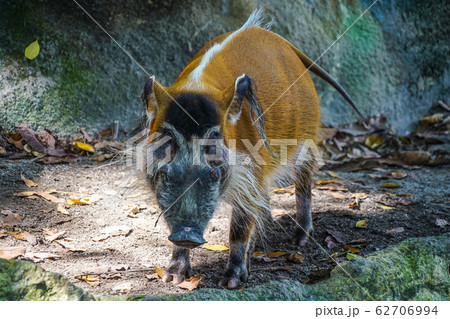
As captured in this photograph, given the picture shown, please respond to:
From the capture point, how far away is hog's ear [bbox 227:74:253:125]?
2.83 meters

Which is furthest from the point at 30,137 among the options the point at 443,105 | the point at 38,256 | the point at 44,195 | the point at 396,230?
the point at 443,105

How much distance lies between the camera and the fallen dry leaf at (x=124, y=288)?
8.54ft

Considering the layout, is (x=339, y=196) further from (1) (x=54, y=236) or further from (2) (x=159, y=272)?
(1) (x=54, y=236)

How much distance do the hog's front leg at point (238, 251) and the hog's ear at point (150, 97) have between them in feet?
2.60

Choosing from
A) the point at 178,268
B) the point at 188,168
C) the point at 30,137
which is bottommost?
the point at 178,268

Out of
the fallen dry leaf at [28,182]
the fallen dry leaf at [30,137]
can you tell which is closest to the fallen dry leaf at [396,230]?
the fallen dry leaf at [28,182]

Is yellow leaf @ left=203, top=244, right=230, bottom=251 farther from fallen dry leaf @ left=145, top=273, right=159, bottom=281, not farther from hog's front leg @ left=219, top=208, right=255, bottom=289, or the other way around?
fallen dry leaf @ left=145, top=273, right=159, bottom=281

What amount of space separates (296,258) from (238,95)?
1.17 m

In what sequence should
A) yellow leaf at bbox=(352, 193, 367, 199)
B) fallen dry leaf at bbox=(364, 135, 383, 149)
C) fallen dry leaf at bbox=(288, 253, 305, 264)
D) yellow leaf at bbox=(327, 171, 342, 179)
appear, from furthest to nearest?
1. fallen dry leaf at bbox=(364, 135, 383, 149)
2. yellow leaf at bbox=(327, 171, 342, 179)
3. yellow leaf at bbox=(352, 193, 367, 199)
4. fallen dry leaf at bbox=(288, 253, 305, 264)

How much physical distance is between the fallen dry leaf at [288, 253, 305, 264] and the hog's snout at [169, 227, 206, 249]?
1.03 meters

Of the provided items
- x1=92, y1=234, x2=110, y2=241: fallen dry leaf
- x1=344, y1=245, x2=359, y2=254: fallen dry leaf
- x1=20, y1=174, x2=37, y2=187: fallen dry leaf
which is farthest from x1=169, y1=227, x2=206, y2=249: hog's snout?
x1=20, y1=174, x2=37, y2=187: fallen dry leaf

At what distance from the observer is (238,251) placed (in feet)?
10.1

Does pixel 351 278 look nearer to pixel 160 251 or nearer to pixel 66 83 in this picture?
pixel 160 251

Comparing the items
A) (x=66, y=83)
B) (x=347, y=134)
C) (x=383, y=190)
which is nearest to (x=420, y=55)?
(x=347, y=134)
